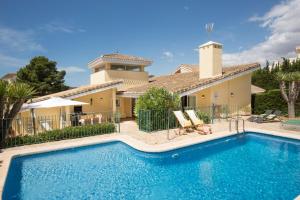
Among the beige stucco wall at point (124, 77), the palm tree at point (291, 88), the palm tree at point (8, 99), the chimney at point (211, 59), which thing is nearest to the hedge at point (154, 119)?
the palm tree at point (8, 99)

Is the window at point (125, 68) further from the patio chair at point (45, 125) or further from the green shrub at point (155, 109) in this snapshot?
the patio chair at point (45, 125)

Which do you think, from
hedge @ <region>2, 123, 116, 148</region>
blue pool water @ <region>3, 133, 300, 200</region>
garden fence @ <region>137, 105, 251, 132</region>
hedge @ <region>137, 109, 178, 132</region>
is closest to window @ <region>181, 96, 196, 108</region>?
garden fence @ <region>137, 105, 251, 132</region>

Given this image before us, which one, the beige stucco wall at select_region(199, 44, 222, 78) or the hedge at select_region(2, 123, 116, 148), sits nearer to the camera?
the hedge at select_region(2, 123, 116, 148)

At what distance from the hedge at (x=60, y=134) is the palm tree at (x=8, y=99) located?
726mm

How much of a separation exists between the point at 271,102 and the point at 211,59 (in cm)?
863

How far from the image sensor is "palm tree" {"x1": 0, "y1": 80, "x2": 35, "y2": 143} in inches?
519

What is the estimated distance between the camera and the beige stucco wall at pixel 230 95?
22938 millimetres

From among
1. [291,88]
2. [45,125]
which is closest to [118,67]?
[45,125]

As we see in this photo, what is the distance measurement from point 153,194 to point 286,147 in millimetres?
10821

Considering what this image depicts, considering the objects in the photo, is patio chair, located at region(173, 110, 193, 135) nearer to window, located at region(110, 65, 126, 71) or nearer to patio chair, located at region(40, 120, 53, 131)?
patio chair, located at region(40, 120, 53, 131)

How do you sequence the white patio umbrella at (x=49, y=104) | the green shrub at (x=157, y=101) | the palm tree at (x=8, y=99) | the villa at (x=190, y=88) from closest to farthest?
the palm tree at (x=8, y=99), the white patio umbrella at (x=49, y=104), the green shrub at (x=157, y=101), the villa at (x=190, y=88)

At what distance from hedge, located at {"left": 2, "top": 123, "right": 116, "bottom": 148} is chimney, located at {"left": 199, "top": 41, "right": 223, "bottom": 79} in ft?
41.9

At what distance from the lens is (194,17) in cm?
2630

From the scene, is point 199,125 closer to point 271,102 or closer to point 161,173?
point 161,173
